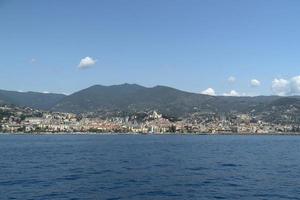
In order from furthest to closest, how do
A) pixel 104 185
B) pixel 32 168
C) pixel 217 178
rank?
pixel 32 168 → pixel 217 178 → pixel 104 185

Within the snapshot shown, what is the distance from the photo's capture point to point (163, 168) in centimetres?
6075

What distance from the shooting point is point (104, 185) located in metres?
44.2

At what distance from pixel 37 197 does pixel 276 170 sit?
1301 inches

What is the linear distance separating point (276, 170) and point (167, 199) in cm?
2675

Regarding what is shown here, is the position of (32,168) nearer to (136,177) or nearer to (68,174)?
(68,174)

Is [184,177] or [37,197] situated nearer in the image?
[37,197]

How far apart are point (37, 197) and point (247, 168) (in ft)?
105

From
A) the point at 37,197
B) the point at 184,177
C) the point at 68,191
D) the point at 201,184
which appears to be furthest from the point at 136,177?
the point at 37,197

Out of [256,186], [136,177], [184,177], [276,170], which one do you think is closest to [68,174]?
[136,177]

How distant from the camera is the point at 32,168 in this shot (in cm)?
5947

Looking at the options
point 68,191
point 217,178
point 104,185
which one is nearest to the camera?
point 68,191

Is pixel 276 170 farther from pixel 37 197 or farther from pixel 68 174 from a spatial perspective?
pixel 37 197

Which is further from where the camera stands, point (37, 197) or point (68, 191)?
point (68, 191)

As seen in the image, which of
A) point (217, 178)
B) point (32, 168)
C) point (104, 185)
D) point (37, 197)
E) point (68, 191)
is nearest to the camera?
point (37, 197)
